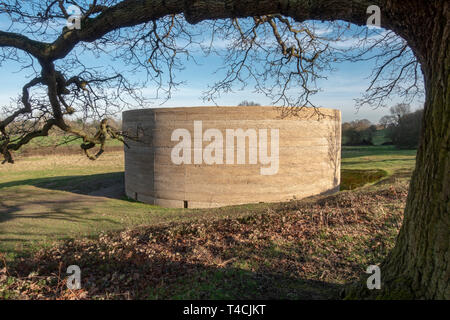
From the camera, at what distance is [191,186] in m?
14.9

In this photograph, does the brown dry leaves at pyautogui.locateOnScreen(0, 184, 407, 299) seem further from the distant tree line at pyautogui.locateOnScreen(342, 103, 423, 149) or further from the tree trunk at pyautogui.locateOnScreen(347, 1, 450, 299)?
the distant tree line at pyautogui.locateOnScreen(342, 103, 423, 149)

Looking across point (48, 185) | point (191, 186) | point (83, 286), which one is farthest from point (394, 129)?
point (83, 286)

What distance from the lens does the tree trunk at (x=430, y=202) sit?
7.26ft

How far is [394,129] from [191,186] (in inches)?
1713

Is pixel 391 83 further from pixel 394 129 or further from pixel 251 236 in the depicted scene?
pixel 394 129

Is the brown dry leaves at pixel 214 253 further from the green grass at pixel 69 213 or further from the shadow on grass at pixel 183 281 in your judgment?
the green grass at pixel 69 213

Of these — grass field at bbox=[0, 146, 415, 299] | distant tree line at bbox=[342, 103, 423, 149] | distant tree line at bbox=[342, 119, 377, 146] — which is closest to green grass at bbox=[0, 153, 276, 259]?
grass field at bbox=[0, 146, 415, 299]

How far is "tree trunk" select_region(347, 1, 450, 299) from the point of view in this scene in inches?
87.1

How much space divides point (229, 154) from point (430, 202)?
12365 mm

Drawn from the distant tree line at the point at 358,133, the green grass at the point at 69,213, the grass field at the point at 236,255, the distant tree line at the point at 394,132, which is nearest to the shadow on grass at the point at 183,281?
the grass field at the point at 236,255

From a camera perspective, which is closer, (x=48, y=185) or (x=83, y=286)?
(x=83, y=286)

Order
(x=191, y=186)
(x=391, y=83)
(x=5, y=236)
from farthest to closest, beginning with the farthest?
(x=191, y=186) < (x=5, y=236) < (x=391, y=83)
